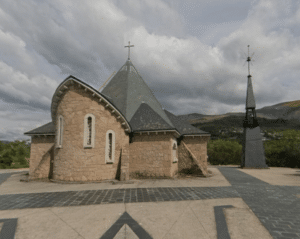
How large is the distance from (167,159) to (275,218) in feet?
26.0

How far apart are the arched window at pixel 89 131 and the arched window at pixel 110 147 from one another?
1.06 meters

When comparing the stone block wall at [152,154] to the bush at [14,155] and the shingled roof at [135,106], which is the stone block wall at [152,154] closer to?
the shingled roof at [135,106]

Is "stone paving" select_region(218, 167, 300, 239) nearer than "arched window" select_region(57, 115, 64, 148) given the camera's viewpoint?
Yes

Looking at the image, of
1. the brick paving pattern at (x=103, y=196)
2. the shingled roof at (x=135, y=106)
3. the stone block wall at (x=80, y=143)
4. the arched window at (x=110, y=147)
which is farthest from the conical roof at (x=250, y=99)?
the arched window at (x=110, y=147)


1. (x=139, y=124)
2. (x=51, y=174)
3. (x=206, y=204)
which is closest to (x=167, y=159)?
(x=139, y=124)

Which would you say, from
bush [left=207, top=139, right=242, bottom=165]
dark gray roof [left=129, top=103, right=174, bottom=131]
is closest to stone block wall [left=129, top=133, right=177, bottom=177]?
dark gray roof [left=129, top=103, right=174, bottom=131]

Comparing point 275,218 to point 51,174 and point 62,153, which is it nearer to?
point 62,153

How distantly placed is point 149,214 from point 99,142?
7084 mm

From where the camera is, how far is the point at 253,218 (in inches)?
242

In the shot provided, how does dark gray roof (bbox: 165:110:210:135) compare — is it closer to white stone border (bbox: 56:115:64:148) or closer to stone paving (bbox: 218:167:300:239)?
stone paving (bbox: 218:167:300:239)

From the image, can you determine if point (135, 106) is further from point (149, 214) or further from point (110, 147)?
point (149, 214)

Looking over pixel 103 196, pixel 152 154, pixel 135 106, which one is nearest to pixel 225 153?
pixel 135 106

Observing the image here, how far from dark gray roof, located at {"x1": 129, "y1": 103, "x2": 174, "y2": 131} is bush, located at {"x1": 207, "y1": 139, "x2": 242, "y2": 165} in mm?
26462

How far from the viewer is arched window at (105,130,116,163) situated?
12.4m
